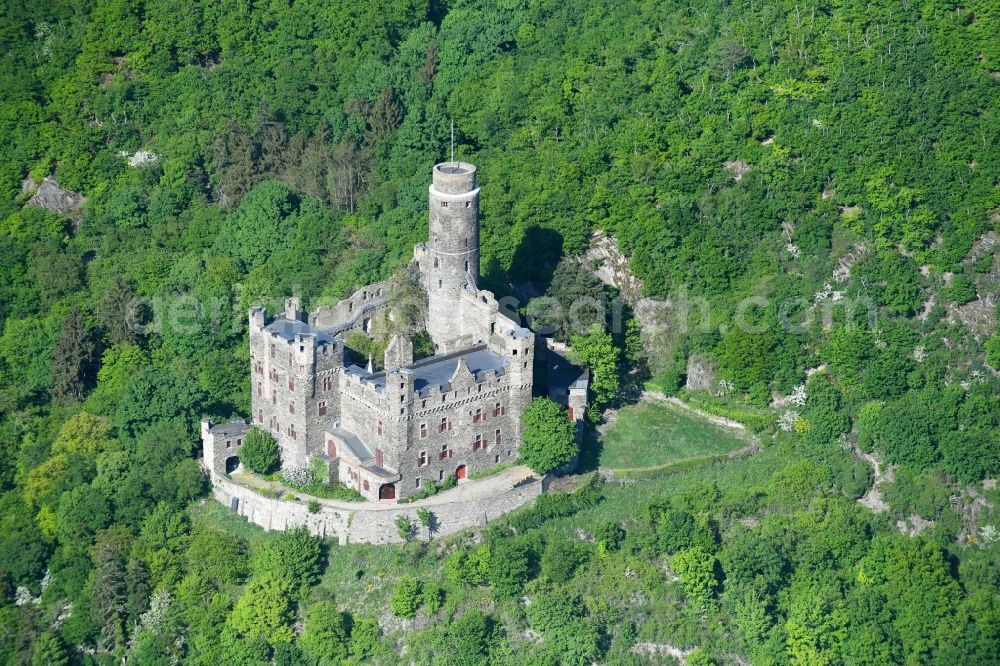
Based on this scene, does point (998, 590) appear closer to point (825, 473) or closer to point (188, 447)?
point (825, 473)

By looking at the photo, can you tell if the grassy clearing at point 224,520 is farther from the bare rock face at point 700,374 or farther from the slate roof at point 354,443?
the bare rock face at point 700,374

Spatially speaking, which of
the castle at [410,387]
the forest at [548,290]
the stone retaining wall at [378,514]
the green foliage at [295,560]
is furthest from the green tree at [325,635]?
the castle at [410,387]

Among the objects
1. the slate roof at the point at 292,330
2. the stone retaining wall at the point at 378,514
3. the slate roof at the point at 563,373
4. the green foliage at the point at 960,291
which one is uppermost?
the green foliage at the point at 960,291

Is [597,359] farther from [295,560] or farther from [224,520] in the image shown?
[224,520]

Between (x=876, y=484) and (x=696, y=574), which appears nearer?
(x=696, y=574)

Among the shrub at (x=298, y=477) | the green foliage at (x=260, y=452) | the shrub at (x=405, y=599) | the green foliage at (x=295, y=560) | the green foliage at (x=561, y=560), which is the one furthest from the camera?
the green foliage at (x=260, y=452)

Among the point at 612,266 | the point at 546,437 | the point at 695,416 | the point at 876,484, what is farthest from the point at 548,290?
the point at 876,484
